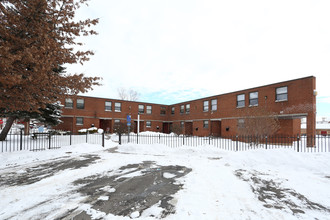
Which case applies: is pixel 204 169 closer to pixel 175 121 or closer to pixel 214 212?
pixel 214 212

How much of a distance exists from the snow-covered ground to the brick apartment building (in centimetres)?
554

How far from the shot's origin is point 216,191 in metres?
4.45

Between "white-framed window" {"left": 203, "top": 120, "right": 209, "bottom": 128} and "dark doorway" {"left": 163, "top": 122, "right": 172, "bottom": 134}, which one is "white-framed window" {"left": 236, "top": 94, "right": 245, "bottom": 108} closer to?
"white-framed window" {"left": 203, "top": 120, "right": 209, "bottom": 128}

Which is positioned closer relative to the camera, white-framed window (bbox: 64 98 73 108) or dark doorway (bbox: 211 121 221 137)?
dark doorway (bbox: 211 121 221 137)

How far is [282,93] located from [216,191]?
17635 millimetres

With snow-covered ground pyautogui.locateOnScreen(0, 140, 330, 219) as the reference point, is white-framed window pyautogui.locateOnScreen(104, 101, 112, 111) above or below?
above

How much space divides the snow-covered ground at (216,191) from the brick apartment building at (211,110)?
5.54m

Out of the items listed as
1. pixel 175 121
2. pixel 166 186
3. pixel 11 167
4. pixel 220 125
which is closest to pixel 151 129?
pixel 175 121

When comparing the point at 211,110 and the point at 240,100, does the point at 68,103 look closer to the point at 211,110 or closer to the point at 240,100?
the point at 211,110

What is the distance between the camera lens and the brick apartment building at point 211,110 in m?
15.5

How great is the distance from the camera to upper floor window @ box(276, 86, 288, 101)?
16.8 metres

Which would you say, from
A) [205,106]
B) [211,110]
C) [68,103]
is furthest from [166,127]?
[68,103]

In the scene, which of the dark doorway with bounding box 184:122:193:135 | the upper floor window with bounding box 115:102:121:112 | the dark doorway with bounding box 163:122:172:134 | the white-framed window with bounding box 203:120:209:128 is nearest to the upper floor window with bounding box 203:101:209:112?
the white-framed window with bounding box 203:120:209:128

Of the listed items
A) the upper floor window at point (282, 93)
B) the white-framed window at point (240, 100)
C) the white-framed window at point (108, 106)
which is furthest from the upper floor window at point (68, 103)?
the upper floor window at point (282, 93)
